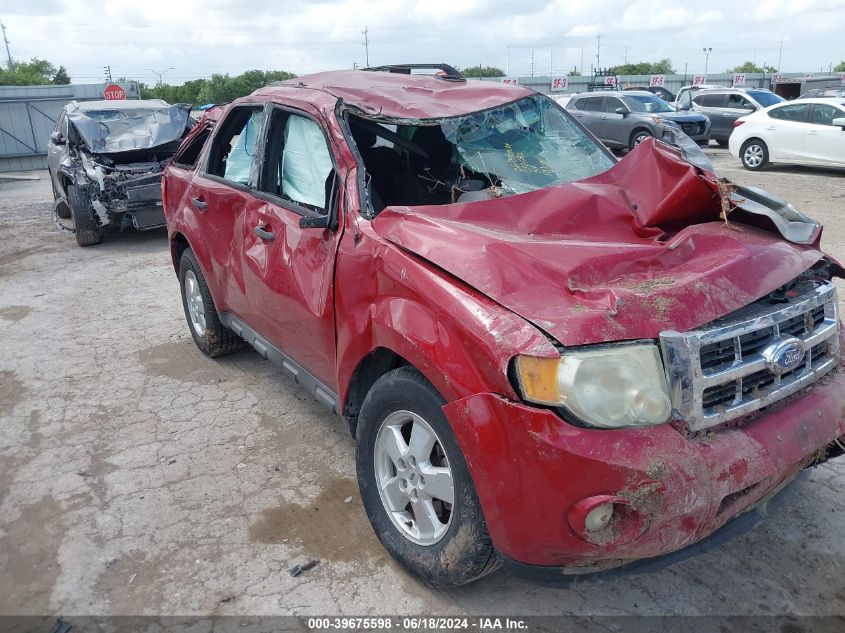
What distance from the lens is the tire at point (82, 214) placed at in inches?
349

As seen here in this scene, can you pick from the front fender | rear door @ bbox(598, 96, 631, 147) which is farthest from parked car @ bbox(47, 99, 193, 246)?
rear door @ bbox(598, 96, 631, 147)

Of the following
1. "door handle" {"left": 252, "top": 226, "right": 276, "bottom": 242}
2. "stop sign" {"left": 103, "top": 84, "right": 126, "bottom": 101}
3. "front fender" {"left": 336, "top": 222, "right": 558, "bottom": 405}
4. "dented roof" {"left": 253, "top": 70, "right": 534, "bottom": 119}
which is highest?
"stop sign" {"left": 103, "top": 84, "right": 126, "bottom": 101}

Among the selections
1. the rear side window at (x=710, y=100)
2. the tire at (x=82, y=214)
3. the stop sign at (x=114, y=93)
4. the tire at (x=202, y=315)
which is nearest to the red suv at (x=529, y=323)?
the tire at (x=202, y=315)

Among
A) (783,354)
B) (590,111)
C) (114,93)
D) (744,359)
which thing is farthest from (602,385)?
(114,93)

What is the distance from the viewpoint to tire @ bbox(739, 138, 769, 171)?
14.1 m

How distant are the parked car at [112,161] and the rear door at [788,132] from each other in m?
11.2

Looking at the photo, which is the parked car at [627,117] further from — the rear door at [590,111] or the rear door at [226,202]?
the rear door at [226,202]

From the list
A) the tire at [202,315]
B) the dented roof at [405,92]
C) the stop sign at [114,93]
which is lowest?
the tire at [202,315]

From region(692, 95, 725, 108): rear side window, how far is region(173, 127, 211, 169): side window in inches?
708

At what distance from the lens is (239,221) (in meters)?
3.84

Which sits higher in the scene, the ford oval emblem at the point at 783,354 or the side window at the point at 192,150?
the side window at the point at 192,150

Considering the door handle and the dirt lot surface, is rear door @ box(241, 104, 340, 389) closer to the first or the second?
the door handle

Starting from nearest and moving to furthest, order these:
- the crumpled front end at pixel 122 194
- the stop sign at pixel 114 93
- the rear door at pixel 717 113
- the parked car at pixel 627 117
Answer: the crumpled front end at pixel 122 194 → the parked car at pixel 627 117 → the rear door at pixel 717 113 → the stop sign at pixel 114 93

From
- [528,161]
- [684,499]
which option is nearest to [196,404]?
[528,161]
